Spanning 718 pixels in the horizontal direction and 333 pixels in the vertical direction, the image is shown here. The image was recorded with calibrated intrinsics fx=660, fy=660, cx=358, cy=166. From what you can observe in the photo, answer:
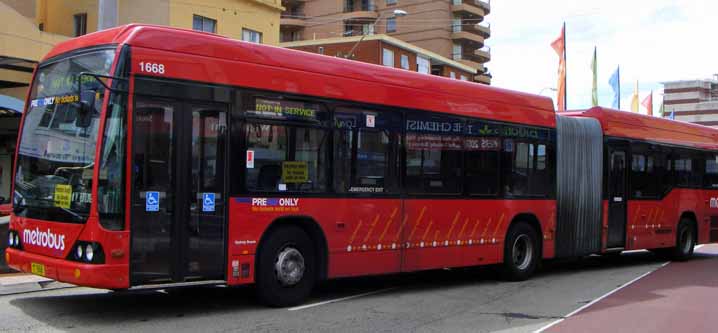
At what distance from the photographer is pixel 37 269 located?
7.55m

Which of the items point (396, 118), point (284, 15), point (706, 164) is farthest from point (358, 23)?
Answer: point (396, 118)

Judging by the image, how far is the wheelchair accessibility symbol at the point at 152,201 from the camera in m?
7.43

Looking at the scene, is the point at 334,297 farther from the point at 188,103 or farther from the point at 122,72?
the point at 122,72

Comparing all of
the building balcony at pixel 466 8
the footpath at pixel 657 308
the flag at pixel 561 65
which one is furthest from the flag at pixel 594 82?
the building balcony at pixel 466 8

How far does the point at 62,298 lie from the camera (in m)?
8.99

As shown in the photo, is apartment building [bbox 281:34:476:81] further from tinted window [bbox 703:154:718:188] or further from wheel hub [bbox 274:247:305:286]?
wheel hub [bbox 274:247:305:286]

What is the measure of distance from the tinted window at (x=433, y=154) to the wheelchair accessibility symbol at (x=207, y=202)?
137 inches

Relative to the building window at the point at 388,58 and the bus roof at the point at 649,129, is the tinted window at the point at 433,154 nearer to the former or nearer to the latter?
the bus roof at the point at 649,129

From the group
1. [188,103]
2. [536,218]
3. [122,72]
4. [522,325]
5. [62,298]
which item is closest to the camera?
[122,72]

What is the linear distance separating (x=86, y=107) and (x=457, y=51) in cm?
6916

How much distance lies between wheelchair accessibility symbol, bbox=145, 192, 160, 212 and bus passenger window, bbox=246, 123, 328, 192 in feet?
3.95

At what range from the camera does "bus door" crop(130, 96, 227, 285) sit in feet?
24.3

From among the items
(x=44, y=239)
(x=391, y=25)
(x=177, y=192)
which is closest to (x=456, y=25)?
(x=391, y=25)

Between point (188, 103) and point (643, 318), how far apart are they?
6656 mm
